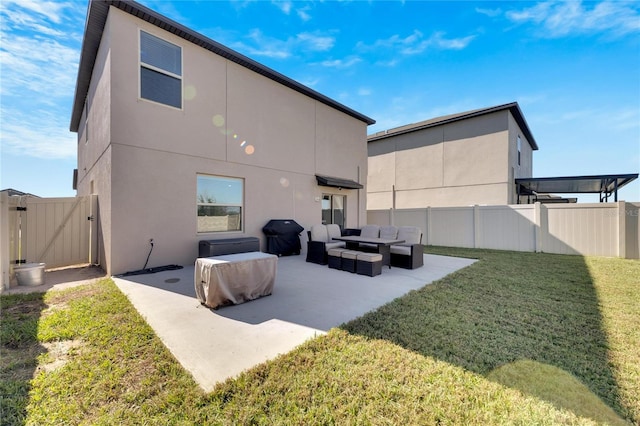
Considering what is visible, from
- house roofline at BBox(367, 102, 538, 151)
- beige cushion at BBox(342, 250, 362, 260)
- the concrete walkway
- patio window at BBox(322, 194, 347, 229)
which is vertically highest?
house roofline at BBox(367, 102, 538, 151)

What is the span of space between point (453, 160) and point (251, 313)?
14.7 m

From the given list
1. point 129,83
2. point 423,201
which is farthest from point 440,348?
point 423,201

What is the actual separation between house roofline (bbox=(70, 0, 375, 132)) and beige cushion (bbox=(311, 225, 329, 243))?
17.7 feet

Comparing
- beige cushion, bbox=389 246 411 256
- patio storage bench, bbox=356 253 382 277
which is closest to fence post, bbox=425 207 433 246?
beige cushion, bbox=389 246 411 256

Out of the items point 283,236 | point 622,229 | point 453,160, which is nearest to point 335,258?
point 283,236

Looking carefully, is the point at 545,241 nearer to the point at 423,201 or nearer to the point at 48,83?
the point at 423,201

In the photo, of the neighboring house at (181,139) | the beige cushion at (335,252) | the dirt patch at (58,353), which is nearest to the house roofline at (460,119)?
the neighboring house at (181,139)

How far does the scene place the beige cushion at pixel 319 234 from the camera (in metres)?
7.79

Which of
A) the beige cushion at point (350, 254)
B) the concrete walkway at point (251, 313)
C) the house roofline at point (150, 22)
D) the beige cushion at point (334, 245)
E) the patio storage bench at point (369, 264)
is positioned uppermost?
the house roofline at point (150, 22)

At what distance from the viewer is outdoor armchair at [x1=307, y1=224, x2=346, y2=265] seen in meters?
7.35

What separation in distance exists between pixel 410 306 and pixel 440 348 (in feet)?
4.15

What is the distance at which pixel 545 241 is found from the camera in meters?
9.93

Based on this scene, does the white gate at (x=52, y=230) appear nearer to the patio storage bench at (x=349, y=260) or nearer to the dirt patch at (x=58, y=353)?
the dirt patch at (x=58, y=353)

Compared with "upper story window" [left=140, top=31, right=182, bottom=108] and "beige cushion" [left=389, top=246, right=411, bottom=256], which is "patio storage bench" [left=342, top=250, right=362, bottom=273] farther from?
"upper story window" [left=140, top=31, right=182, bottom=108]
